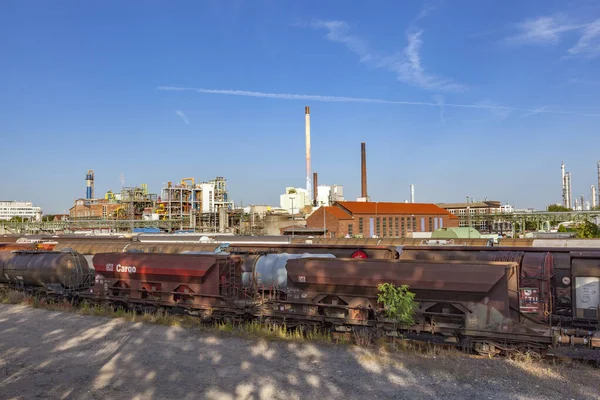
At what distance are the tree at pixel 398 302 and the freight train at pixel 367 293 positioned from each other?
209mm

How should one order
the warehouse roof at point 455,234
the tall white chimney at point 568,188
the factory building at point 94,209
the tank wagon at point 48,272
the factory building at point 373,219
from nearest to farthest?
the tank wagon at point 48,272
the warehouse roof at point 455,234
the factory building at point 373,219
the factory building at point 94,209
the tall white chimney at point 568,188

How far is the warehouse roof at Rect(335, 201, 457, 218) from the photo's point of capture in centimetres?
7031

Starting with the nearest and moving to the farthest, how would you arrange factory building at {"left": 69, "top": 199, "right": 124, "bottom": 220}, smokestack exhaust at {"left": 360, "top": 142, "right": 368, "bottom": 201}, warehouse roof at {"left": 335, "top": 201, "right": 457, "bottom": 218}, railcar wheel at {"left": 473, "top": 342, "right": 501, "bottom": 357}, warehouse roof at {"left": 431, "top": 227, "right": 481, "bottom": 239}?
railcar wheel at {"left": 473, "top": 342, "right": 501, "bottom": 357} → warehouse roof at {"left": 431, "top": 227, "right": 481, "bottom": 239} → warehouse roof at {"left": 335, "top": 201, "right": 457, "bottom": 218} → smokestack exhaust at {"left": 360, "top": 142, "right": 368, "bottom": 201} → factory building at {"left": 69, "top": 199, "right": 124, "bottom": 220}

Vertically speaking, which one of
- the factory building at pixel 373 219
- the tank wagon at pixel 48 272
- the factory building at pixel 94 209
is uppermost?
the factory building at pixel 94 209

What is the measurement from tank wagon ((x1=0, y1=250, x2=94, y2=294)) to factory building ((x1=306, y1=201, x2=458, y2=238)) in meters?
45.2

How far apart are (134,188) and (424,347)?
326 ft

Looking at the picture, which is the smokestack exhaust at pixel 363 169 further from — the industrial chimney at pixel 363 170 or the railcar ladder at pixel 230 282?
the railcar ladder at pixel 230 282

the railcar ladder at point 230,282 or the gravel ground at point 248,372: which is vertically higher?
the railcar ladder at point 230,282

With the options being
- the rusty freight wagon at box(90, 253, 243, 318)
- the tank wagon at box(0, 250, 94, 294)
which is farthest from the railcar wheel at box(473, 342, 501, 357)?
the tank wagon at box(0, 250, 94, 294)

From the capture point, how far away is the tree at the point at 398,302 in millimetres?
12133

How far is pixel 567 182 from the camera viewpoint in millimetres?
156250

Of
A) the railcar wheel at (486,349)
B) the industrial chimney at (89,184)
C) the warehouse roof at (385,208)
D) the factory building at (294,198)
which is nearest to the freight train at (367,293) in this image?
the railcar wheel at (486,349)

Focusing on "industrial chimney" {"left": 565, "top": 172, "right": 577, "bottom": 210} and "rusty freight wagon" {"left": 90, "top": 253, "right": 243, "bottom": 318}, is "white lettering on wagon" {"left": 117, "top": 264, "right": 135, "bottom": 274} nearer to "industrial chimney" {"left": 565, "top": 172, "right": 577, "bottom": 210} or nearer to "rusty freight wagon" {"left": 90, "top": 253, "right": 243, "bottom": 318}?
"rusty freight wagon" {"left": 90, "top": 253, "right": 243, "bottom": 318}

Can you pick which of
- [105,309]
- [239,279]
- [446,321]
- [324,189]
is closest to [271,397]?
[446,321]
